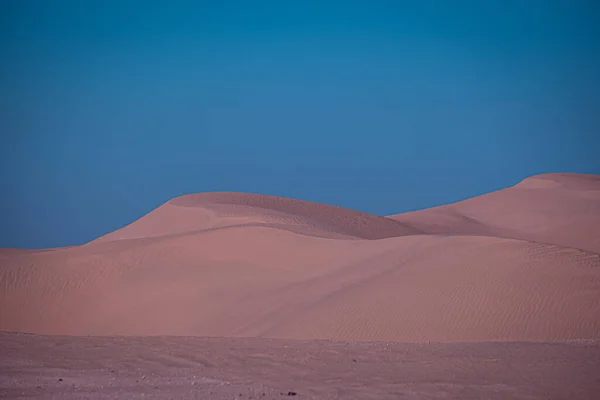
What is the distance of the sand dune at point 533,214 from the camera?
119 feet

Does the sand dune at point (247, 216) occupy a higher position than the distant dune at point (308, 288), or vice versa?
the sand dune at point (247, 216)

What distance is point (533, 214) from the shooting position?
134 feet

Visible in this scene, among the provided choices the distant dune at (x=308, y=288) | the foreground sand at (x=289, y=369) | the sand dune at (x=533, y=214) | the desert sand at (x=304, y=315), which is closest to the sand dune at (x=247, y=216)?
the desert sand at (x=304, y=315)

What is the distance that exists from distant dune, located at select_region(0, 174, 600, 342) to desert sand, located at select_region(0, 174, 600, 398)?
45 millimetres

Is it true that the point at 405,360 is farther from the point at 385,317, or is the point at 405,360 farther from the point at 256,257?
the point at 256,257

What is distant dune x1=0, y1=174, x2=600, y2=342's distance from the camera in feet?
40.4

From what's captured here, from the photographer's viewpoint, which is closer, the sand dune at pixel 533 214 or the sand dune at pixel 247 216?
the sand dune at pixel 247 216

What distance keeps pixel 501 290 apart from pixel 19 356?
8.38m

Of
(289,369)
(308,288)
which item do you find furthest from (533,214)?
(289,369)

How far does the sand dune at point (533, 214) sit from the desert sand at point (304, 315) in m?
14.1

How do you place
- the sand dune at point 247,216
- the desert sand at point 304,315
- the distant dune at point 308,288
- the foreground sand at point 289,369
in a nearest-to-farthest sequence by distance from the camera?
the foreground sand at point 289,369 → the desert sand at point 304,315 → the distant dune at point 308,288 → the sand dune at point 247,216

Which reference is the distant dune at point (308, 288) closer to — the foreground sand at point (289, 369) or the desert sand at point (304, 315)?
the desert sand at point (304, 315)

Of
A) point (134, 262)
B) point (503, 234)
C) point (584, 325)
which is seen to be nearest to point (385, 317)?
point (584, 325)

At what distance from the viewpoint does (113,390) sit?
7.12 meters
